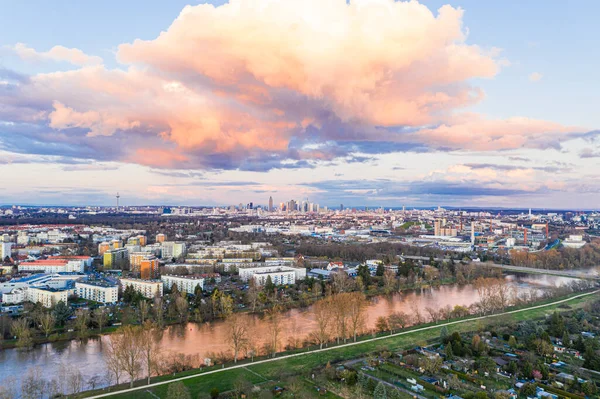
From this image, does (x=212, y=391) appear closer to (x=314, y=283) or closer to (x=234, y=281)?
(x=314, y=283)

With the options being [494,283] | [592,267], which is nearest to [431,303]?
[494,283]

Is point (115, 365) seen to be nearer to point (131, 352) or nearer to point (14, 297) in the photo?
point (131, 352)

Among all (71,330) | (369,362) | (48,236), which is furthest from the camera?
(48,236)

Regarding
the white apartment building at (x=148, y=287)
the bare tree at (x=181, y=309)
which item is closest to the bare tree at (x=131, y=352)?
the bare tree at (x=181, y=309)

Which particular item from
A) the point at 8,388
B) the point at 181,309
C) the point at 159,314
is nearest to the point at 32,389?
the point at 8,388

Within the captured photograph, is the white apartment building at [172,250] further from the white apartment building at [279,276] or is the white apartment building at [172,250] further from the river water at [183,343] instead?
the river water at [183,343]

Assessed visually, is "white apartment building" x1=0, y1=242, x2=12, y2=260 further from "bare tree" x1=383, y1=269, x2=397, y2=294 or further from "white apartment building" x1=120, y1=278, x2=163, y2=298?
"bare tree" x1=383, y1=269, x2=397, y2=294

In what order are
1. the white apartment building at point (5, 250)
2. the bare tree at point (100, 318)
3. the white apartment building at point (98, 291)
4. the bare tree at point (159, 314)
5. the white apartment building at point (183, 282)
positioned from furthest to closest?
the white apartment building at point (5, 250) < the white apartment building at point (183, 282) < the white apartment building at point (98, 291) < the bare tree at point (159, 314) < the bare tree at point (100, 318)
